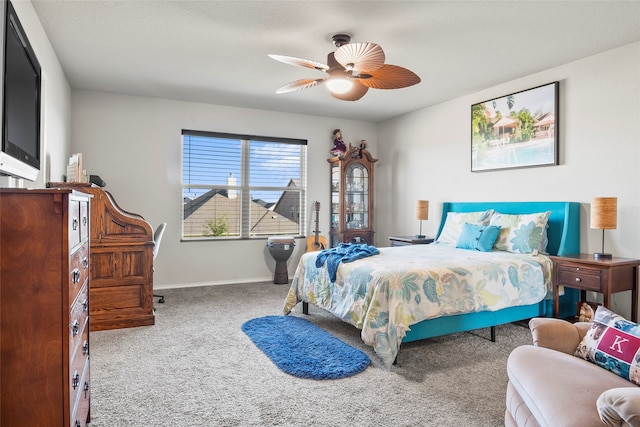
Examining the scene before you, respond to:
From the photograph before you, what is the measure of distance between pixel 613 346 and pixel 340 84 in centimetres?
252

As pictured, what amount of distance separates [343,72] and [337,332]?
2179mm

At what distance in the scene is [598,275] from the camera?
315cm

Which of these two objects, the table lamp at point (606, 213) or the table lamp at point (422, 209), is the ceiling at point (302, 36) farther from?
the table lamp at point (422, 209)

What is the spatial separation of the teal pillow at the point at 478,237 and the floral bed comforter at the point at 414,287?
14 cm

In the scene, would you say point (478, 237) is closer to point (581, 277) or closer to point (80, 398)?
point (581, 277)

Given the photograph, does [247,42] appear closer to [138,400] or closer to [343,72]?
[343,72]

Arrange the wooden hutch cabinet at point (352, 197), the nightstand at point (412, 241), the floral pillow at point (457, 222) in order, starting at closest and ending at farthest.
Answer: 1. the floral pillow at point (457, 222)
2. the nightstand at point (412, 241)
3. the wooden hutch cabinet at point (352, 197)

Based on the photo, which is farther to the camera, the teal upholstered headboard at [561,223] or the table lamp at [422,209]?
the table lamp at [422,209]

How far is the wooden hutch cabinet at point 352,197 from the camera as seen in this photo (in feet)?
19.9

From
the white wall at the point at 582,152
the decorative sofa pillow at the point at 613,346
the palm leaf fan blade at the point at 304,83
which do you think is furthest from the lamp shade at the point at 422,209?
the decorative sofa pillow at the point at 613,346

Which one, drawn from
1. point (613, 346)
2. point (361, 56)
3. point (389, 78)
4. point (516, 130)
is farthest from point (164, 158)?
point (613, 346)

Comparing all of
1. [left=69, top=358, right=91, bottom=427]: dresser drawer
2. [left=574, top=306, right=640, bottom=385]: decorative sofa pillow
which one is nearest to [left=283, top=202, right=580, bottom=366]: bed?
[left=574, top=306, right=640, bottom=385]: decorative sofa pillow

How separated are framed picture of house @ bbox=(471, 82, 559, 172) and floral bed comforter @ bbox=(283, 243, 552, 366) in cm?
118

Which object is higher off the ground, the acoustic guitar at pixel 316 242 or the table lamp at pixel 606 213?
the table lamp at pixel 606 213
